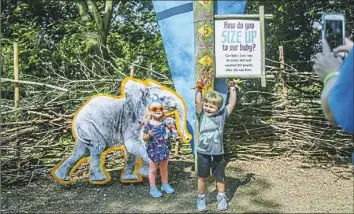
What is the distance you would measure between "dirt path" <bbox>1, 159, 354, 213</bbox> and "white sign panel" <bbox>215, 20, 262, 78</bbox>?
1.20 metres

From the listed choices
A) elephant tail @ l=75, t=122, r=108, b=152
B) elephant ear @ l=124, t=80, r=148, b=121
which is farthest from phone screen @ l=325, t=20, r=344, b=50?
elephant tail @ l=75, t=122, r=108, b=152

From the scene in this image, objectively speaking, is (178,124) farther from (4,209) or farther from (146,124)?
(4,209)

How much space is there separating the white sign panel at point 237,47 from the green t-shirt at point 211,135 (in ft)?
2.48

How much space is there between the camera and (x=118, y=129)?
16.2ft

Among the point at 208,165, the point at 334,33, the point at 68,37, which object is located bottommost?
the point at 208,165

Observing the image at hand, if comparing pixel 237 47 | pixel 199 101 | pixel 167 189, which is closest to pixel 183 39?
pixel 237 47

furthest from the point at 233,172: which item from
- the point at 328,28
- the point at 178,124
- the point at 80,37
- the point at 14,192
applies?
the point at 80,37

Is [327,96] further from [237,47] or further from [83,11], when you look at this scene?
[83,11]

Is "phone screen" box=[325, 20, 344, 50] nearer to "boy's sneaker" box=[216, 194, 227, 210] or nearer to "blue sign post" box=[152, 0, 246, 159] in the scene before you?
"boy's sneaker" box=[216, 194, 227, 210]

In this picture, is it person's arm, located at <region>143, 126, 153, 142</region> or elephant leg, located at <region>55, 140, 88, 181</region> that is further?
elephant leg, located at <region>55, 140, 88, 181</region>

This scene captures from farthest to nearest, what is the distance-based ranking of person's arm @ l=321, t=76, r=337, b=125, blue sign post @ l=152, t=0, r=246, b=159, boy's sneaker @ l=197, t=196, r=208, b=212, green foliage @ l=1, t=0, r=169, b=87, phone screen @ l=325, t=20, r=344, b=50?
1. green foliage @ l=1, t=0, r=169, b=87
2. blue sign post @ l=152, t=0, r=246, b=159
3. boy's sneaker @ l=197, t=196, r=208, b=212
4. phone screen @ l=325, t=20, r=344, b=50
5. person's arm @ l=321, t=76, r=337, b=125

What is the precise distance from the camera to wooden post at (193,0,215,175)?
476 centimetres

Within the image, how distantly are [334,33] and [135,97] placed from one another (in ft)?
9.87

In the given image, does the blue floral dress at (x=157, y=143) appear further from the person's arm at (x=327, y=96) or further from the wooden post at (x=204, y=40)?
the person's arm at (x=327, y=96)
